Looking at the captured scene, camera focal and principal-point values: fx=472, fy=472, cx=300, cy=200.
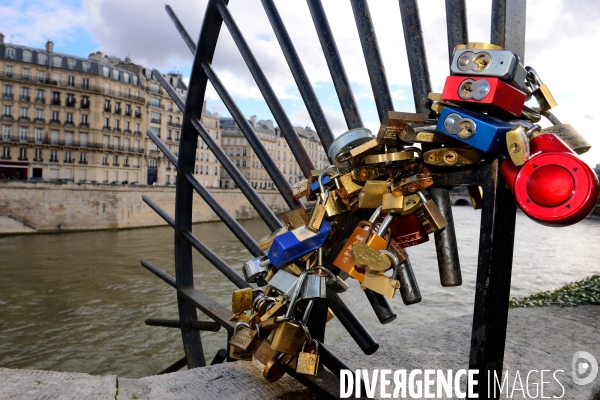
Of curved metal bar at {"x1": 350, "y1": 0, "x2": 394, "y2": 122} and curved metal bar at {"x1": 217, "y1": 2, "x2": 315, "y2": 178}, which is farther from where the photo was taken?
curved metal bar at {"x1": 217, "y1": 2, "x2": 315, "y2": 178}

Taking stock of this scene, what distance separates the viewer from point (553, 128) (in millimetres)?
731

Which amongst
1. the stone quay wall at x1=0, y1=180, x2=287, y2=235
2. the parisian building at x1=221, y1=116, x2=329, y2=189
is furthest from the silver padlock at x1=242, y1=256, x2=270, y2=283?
the parisian building at x1=221, y1=116, x2=329, y2=189

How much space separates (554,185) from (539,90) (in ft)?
0.75

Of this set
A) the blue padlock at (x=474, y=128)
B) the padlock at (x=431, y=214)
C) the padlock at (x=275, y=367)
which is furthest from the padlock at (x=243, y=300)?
the blue padlock at (x=474, y=128)

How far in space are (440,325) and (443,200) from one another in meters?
2.10

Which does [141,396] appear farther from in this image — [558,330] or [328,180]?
[558,330]

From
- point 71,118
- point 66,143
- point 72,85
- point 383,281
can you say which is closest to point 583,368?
point 383,281

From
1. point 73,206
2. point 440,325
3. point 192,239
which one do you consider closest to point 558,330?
point 440,325

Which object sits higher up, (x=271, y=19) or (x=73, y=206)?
(x=271, y=19)

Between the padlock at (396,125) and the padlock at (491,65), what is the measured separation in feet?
0.36

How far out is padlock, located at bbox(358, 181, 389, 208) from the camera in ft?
2.80

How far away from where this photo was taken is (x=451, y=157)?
76 cm

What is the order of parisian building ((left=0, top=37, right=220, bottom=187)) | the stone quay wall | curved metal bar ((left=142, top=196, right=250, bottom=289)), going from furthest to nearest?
parisian building ((left=0, top=37, right=220, bottom=187)), the stone quay wall, curved metal bar ((left=142, top=196, right=250, bottom=289))

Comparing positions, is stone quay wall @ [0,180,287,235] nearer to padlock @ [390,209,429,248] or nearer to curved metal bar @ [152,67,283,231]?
curved metal bar @ [152,67,283,231]
